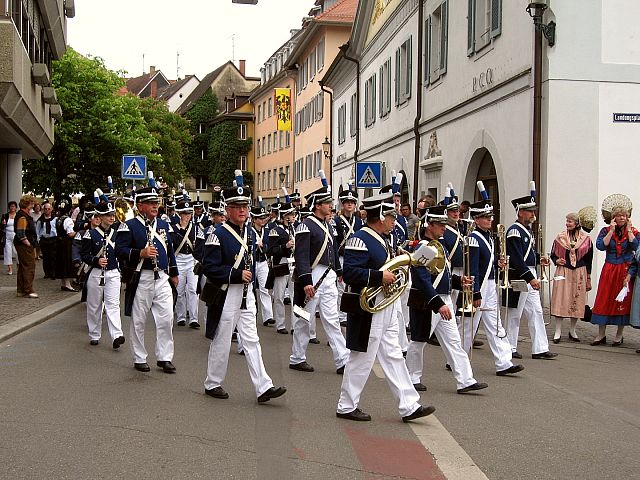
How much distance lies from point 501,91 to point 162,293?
11.0 m

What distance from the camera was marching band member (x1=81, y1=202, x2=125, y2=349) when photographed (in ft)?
39.9

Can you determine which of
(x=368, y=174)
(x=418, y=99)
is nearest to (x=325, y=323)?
(x=368, y=174)

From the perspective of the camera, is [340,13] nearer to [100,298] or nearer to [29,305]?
[29,305]

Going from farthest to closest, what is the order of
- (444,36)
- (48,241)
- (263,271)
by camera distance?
1. (444,36)
2. (48,241)
3. (263,271)

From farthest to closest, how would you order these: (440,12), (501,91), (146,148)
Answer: (146,148)
(440,12)
(501,91)

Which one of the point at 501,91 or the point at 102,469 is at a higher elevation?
the point at 501,91

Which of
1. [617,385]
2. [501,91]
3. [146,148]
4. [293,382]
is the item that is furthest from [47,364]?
[146,148]

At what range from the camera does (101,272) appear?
490 inches

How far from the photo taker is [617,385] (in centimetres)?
970

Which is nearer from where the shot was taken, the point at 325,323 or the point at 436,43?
the point at 325,323

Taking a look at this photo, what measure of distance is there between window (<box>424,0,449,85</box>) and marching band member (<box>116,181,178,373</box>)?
14878 millimetres

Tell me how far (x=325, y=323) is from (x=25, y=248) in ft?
32.7

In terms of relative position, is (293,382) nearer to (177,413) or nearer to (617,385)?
(177,413)

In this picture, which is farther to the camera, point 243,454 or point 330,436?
point 330,436
